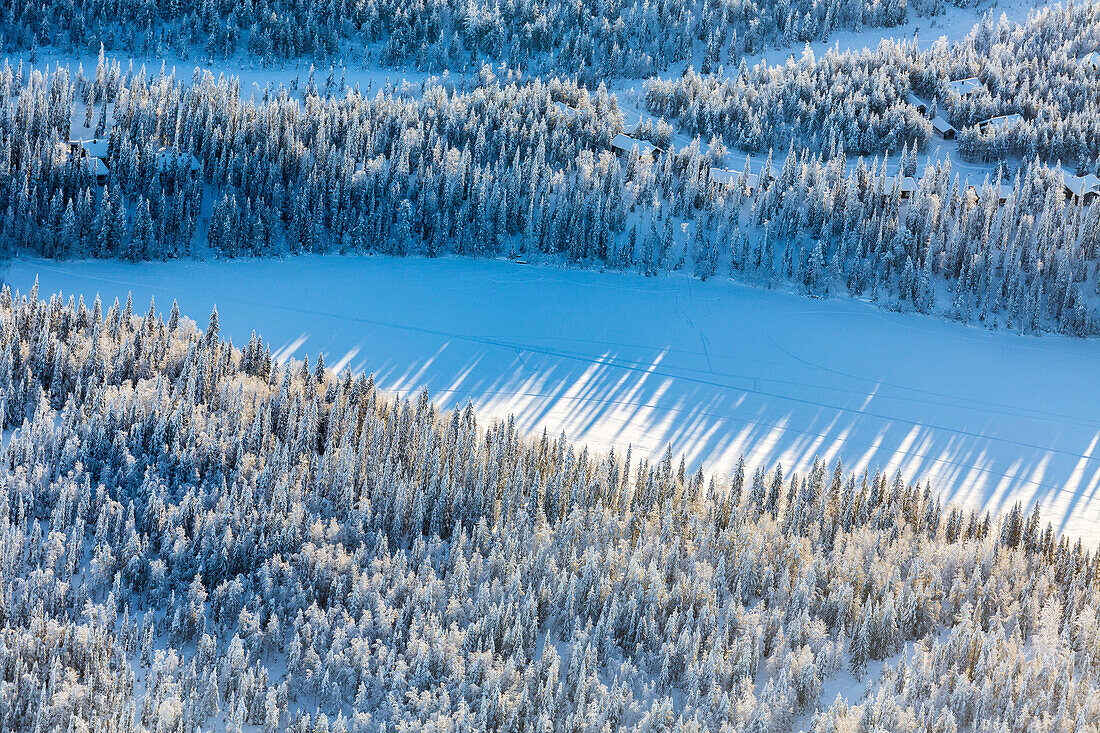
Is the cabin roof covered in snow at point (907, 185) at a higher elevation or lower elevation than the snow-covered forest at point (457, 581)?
higher

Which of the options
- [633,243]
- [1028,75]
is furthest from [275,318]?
[1028,75]

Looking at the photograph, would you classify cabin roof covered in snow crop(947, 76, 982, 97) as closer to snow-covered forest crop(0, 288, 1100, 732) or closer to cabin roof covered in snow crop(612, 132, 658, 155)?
cabin roof covered in snow crop(612, 132, 658, 155)

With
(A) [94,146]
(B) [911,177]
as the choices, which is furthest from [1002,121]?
(A) [94,146]

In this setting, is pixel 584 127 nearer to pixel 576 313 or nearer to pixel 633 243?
pixel 633 243

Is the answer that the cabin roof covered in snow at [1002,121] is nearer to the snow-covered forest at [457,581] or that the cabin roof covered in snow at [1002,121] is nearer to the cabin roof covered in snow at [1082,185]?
the cabin roof covered in snow at [1082,185]

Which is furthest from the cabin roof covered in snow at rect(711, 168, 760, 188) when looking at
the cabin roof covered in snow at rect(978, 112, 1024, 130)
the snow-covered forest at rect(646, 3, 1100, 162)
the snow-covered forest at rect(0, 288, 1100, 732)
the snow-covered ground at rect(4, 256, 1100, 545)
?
the snow-covered forest at rect(0, 288, 1100, 732)

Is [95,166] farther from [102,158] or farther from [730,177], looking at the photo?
[730,177]

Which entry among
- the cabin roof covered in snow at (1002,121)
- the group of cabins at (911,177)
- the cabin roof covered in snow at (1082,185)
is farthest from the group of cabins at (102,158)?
the cabin roof covered in snow at (1082,185)
